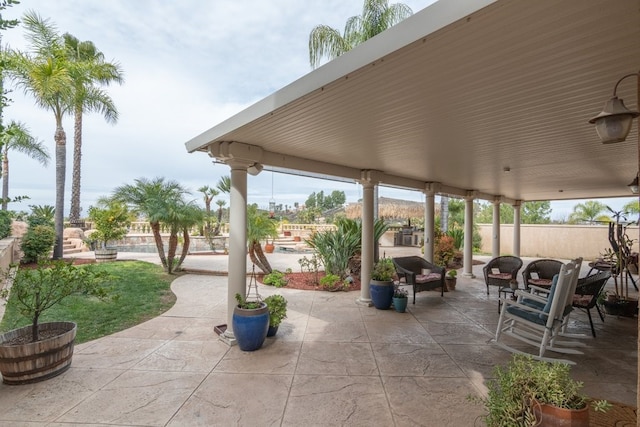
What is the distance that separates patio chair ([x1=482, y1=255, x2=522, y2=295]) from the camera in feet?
21.5

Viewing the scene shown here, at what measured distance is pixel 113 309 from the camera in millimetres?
5402

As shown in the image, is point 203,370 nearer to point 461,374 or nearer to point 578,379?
point 461,374

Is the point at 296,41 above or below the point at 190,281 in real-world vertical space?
above

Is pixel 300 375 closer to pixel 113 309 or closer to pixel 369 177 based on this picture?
pixel 369 177

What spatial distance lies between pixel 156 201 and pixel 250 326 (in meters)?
6.02

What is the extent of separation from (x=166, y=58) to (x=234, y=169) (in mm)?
5914

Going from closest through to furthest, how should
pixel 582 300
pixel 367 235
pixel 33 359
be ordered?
pixel 33 359, pixel 582 300, pixel 367 235

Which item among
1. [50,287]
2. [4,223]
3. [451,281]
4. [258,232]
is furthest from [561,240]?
[4,223]

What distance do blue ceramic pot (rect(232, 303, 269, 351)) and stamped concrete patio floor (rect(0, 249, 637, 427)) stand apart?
119 mm

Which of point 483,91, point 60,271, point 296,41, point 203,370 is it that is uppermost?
point 296,41

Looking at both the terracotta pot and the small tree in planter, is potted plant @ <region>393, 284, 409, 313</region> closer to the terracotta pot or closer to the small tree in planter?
the terracotta pot

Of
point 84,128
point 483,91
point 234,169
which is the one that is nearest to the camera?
point 483,91

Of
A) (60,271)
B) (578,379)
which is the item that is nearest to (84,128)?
(60,271)

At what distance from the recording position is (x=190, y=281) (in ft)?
26.1
